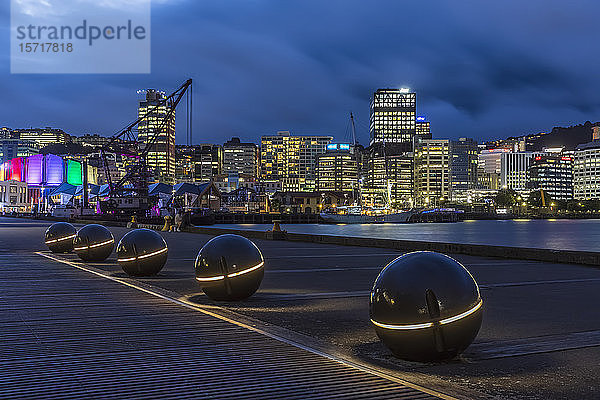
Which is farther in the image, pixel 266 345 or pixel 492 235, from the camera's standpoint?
pixel 492 235

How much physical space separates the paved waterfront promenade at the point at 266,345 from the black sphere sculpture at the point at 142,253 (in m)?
0.85

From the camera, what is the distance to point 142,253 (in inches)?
730

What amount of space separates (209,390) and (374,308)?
253 cm

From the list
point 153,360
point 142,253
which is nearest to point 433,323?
point 153,360

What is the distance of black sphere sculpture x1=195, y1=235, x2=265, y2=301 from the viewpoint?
13.3 m

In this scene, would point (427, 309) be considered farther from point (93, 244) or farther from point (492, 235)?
point (492, 235)

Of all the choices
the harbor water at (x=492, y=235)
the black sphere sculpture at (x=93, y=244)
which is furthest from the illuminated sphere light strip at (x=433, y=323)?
the harbor water at (x=492, y=235)

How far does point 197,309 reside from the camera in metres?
12.8

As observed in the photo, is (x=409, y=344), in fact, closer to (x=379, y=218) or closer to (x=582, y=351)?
(x=582, y=351)

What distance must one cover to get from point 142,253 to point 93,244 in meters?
6.12

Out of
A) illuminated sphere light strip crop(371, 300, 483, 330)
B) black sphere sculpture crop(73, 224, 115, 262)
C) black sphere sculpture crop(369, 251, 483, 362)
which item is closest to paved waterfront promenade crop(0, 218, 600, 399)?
black sphere sculpture crop(369, 251, 483, 362)

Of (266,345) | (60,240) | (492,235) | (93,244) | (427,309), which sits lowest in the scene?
(492,235)

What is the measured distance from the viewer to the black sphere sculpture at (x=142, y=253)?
60.7 ft

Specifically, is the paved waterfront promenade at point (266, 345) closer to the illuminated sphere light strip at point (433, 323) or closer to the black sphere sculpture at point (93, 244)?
the illuminated sphere light strip at point (433, 323)
